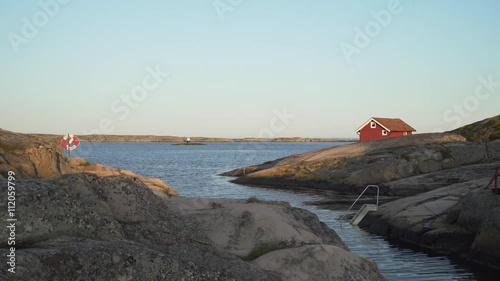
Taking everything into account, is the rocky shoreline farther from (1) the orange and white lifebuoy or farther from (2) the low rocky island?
(1) the orange and white lifebuoy

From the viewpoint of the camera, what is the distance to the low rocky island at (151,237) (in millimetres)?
6102

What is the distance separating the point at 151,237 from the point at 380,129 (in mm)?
73311

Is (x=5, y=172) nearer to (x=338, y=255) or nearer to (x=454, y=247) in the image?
(x=338, y=255)

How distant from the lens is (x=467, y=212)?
21344 millimetres

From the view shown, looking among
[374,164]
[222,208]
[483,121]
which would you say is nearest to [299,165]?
[374,164]

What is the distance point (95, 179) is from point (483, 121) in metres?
65.9

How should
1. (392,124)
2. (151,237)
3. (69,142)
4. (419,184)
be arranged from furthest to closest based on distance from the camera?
(392,124) < (419,184) < (69,142) < (151,237)

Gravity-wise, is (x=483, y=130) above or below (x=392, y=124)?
below

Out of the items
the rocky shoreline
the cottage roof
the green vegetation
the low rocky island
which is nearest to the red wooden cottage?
the cottage roof

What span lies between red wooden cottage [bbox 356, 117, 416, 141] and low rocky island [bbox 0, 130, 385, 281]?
224 ft

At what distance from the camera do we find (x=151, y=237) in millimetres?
8000

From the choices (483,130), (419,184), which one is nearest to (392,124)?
(483,130)

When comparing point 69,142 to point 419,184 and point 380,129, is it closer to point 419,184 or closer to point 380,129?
point 419,184

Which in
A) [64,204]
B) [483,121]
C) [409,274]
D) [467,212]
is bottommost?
[409,274]
